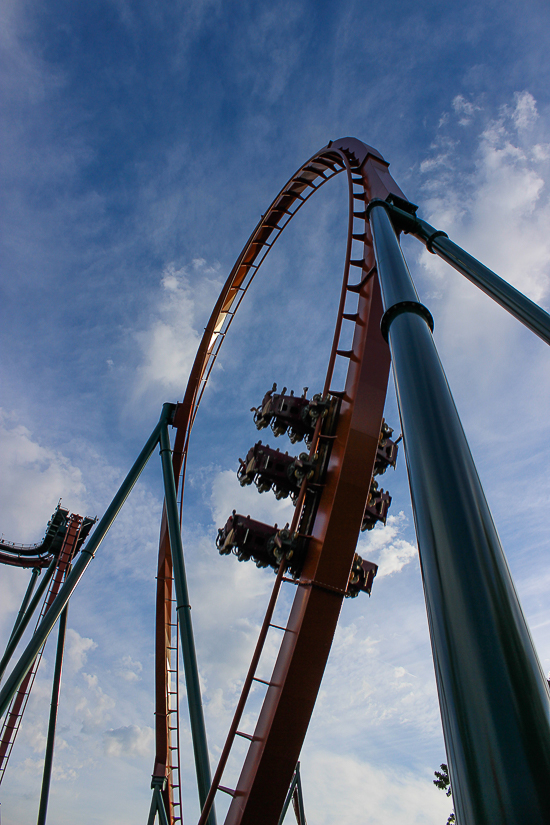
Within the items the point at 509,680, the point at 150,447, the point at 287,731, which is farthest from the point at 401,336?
the point at 150,447

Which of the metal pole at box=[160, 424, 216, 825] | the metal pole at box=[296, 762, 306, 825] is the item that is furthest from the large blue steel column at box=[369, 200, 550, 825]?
the metal pole at box=[296, 762, 306, 825]

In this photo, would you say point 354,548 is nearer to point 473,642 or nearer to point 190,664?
point 190,664

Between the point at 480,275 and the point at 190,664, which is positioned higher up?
the point at 480,275

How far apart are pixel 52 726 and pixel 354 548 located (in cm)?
981

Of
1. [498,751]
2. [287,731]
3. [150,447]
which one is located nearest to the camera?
[498,751]

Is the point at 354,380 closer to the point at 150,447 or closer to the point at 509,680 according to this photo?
the point at 150,447

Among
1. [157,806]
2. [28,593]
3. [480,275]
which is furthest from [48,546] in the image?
[480,275]

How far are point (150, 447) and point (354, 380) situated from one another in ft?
13.3

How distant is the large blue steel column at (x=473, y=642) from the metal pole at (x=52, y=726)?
1274cm

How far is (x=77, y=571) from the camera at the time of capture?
7.33 metres

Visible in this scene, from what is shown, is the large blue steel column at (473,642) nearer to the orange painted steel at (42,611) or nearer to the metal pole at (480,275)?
the metal pole at (480,275)

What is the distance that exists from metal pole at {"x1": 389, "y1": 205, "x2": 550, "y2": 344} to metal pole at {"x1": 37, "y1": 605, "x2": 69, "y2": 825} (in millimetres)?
12033

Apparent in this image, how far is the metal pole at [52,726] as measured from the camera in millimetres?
10812

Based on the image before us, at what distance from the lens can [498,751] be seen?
907 mm
